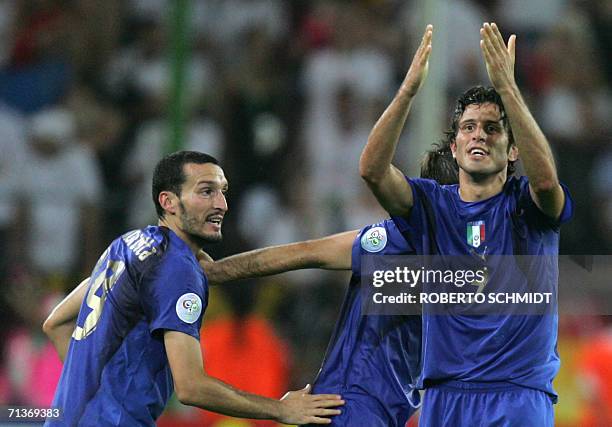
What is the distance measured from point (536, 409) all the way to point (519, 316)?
334 mm

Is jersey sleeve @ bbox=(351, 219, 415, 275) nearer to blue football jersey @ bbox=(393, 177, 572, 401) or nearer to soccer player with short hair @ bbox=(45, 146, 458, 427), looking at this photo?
soccer player with short hair @ bbox=(45, 146, 458, 427)

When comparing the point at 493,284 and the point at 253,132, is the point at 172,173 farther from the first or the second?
the point at 253,132

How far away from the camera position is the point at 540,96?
8.70m

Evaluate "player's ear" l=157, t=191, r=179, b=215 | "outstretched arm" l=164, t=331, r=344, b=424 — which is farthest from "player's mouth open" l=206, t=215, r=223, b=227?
"outstretched arm" l=164, t=331, r=344, b=424

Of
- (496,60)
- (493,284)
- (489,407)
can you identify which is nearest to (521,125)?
(496,60)

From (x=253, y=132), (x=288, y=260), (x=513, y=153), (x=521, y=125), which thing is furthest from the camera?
(x=253, y=132)

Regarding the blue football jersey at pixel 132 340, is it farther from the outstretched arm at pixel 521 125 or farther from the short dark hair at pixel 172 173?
the outstretched arm at pixel 521 125

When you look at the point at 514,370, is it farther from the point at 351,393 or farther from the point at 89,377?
the point at 89,377

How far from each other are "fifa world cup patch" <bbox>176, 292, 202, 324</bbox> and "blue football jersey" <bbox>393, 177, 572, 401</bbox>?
31.7 inches

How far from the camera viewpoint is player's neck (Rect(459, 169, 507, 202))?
13.7 ft

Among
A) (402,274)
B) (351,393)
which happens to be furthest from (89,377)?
(402,274)

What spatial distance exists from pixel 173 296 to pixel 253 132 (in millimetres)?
4473

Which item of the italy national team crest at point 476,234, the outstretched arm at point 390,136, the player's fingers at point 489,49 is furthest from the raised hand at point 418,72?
the italy national team crest at point 476,234

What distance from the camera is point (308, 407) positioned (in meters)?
4.13
